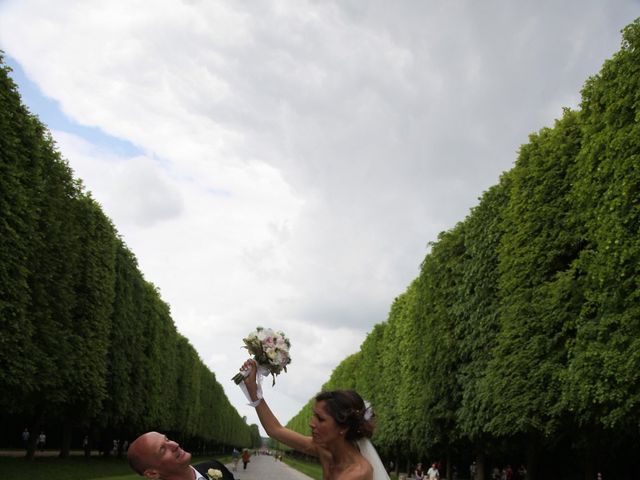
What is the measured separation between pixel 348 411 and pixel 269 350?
4.46 ft

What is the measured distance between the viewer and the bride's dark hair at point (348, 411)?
4477 millimetres

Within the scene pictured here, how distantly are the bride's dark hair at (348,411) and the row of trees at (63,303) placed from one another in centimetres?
1994

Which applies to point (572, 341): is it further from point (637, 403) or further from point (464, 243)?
point (464, 243)

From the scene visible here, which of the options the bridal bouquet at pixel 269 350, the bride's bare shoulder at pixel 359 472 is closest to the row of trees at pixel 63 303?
the bridal bouquet at pixel 269 350

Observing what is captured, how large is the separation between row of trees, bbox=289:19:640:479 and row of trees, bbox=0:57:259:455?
16.6 metres

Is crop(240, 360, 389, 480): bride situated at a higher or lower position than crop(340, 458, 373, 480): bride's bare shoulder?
higher

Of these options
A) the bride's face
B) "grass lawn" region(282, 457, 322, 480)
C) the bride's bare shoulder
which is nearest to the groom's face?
the bride's face

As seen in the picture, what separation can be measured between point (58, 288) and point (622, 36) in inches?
862

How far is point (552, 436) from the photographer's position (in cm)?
2442

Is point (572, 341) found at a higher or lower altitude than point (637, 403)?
higher

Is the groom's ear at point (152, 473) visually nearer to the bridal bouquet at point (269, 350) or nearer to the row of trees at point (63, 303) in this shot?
the bridal bouquet at point (269, 350)

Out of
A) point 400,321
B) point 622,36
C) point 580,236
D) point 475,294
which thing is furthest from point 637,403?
point 400,321

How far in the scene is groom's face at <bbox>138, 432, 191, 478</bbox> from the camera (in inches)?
160

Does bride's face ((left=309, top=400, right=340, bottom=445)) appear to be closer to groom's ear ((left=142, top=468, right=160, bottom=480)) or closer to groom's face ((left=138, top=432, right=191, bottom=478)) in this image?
groom's face ((left=138, top=432, right=191, bottom=478))
